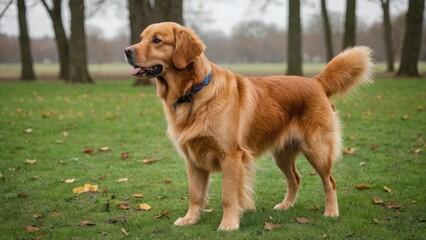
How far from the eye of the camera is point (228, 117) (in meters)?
4.71

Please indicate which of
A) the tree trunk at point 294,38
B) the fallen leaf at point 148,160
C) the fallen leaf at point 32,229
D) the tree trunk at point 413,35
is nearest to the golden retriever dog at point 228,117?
the fallen leaf at point 32,229

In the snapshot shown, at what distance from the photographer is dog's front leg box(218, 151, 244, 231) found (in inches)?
186

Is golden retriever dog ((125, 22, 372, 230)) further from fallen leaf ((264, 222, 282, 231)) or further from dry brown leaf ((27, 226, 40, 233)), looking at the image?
dry brown leaf ((27, 226, 40, 233))

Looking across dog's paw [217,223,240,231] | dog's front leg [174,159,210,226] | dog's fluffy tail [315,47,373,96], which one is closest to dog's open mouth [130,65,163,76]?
dog's front leg [174,159,210,226]

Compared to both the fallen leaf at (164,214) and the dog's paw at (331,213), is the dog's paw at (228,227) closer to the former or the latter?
the fallen leaf at (164,214)

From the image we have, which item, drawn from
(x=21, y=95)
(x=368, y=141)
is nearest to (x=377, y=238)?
(x=368, y=141)

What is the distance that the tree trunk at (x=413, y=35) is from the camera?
2184 centimetres

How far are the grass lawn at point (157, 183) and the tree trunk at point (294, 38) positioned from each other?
30.6 ft

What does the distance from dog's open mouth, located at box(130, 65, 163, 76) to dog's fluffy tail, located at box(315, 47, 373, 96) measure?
2088 mm

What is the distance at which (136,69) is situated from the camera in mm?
4750

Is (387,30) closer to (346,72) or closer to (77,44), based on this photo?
(77,44)

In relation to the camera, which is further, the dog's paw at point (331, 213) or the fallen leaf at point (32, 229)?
the dog's paw at point (331, 213)

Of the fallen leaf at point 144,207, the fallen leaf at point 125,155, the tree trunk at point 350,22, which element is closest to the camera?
the fallen leaf at point 144,207

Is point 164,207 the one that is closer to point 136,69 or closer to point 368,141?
point 136,69
